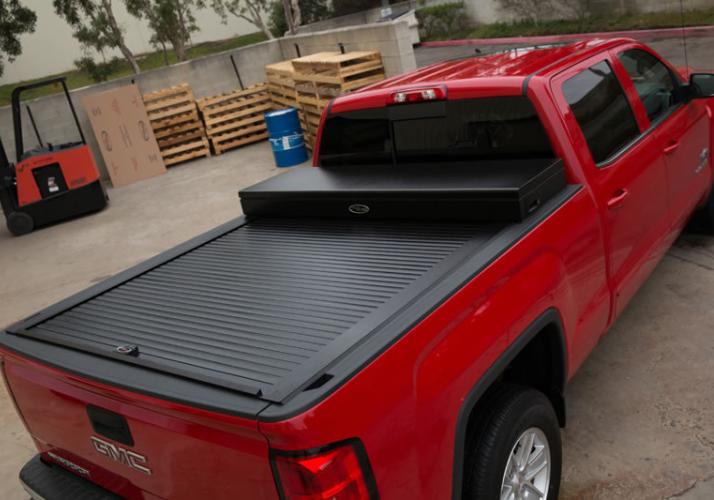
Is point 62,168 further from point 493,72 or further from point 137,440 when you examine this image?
point 137,440

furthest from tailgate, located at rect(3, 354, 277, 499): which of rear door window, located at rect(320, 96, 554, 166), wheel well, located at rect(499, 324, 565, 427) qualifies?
Answer: rear door window, located at rect(320, 96, 554, 166)

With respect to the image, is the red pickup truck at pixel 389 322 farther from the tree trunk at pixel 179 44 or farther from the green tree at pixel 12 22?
the tree trunk at pixel 179 44

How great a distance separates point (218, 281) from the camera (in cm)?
337

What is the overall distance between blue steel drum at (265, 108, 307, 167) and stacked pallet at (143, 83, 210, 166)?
129 inches

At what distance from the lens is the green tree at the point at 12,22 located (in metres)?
24.5

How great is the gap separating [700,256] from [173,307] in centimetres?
435

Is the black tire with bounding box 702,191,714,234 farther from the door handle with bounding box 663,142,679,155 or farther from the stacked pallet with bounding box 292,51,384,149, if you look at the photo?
the stacked pallet with bounding box 292,51,384,149

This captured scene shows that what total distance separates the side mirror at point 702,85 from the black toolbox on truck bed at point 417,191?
1.79 meters

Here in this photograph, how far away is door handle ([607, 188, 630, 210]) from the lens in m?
3.63

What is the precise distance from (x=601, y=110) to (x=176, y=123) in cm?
1254

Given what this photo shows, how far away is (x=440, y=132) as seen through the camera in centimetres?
408

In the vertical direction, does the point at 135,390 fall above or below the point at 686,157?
above

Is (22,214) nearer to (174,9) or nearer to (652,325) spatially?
(652,325)

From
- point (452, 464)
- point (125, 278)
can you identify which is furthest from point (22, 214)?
point (452, 464)
